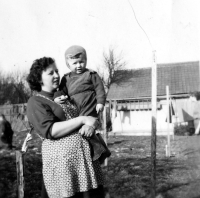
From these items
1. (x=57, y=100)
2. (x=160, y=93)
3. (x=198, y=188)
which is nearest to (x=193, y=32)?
(x=198, y=188)

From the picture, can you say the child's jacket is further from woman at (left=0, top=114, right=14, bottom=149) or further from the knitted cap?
woman at (left=0, top=114, right=14, bottom=149)

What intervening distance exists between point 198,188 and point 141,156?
3595 millimetres

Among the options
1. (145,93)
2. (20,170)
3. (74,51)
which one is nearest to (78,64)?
(74,51)

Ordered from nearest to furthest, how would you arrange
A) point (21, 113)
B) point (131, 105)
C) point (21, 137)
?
point (21, 113) < point (21, 137) < point (131, 105)

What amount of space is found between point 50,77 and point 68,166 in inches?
19.2

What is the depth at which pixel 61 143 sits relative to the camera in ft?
5.14

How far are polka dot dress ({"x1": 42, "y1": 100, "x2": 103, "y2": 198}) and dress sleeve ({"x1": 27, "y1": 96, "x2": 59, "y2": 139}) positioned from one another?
81 millimetres

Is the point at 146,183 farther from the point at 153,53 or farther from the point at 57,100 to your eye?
the point at 57,100

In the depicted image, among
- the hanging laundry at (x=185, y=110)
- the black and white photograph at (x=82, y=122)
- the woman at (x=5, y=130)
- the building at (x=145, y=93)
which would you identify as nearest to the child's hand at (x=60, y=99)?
the black and white photograph at (x=82, y=122)

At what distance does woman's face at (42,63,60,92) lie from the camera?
5.37ft

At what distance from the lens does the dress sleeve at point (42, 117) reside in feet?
5.00

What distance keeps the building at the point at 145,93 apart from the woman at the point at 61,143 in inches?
465

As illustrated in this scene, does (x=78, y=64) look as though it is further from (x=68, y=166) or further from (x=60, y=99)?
(x=68, y=166)

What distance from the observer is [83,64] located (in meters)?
1.97
